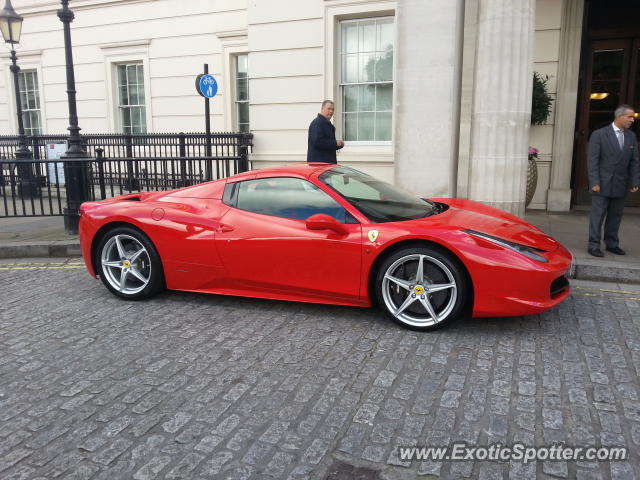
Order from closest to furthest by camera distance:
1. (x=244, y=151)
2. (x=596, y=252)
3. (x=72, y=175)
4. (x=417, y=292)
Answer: (x=417, y=292) < (x=596, y=252) < (x=72, y=175) < (x=244, y=151)

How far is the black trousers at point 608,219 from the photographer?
6695 millimetres

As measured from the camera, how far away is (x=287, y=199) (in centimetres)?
495

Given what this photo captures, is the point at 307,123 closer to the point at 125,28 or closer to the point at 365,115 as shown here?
the point at 365,115

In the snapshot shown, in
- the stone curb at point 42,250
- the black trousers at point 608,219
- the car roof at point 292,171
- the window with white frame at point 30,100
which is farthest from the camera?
the window with white frame at point 30,100

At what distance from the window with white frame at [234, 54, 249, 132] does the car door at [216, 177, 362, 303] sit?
9768 millimetres

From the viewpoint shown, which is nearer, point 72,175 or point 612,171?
point 612,171

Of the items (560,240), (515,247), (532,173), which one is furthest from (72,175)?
(532,173)

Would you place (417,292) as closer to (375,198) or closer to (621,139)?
(375,198)

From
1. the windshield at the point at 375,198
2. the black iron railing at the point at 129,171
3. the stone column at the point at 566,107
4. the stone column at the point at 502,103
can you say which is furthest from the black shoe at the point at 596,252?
the black iron railing at the point at 129,171

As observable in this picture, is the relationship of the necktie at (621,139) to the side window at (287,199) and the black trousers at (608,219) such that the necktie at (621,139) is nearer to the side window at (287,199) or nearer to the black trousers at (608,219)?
the black trousers at (608,219)

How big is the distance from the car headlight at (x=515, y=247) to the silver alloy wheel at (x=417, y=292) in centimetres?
38

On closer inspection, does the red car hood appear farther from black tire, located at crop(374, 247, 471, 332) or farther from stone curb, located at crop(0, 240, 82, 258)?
stone curb, located at crop(0, 240, 82, 258)

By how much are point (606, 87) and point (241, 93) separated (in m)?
8.56

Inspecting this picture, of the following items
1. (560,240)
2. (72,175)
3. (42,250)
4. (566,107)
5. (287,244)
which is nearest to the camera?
(287,244)
